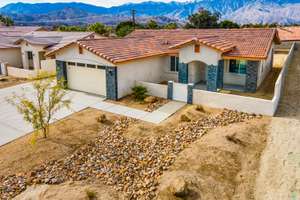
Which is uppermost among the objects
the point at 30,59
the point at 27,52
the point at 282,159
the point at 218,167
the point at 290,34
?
the point at 290,34

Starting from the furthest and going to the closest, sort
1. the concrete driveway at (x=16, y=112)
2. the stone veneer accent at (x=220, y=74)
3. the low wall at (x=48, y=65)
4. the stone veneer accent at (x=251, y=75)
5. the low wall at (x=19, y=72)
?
the low wall at (x=48, y=65), the low wall at (x=19, y=72), the stone veneer accent at (x=220, y=74), the stone veneer accent at (x=251, y=75), the concrete driveway at (x=16, y=112)

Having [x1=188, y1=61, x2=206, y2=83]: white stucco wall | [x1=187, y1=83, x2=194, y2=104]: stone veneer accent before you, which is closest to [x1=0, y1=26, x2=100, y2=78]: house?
[x1=188, y1=61, x2=206, y2=83]: white stucco wall

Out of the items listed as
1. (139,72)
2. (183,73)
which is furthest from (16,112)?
(183,73)

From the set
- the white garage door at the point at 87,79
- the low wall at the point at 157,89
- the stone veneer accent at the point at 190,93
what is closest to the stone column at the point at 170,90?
the low wall at the point at 157,89

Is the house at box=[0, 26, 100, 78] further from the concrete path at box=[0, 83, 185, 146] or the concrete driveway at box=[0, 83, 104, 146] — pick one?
the concrete path at box=[0, 83, 185, 146]

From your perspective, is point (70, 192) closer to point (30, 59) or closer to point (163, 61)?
point (163, 61)

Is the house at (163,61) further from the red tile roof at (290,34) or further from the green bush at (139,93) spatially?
the red tile roof at (290,34)

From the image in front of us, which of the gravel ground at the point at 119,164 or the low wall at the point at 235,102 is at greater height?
the low wall at the point at 235,102
